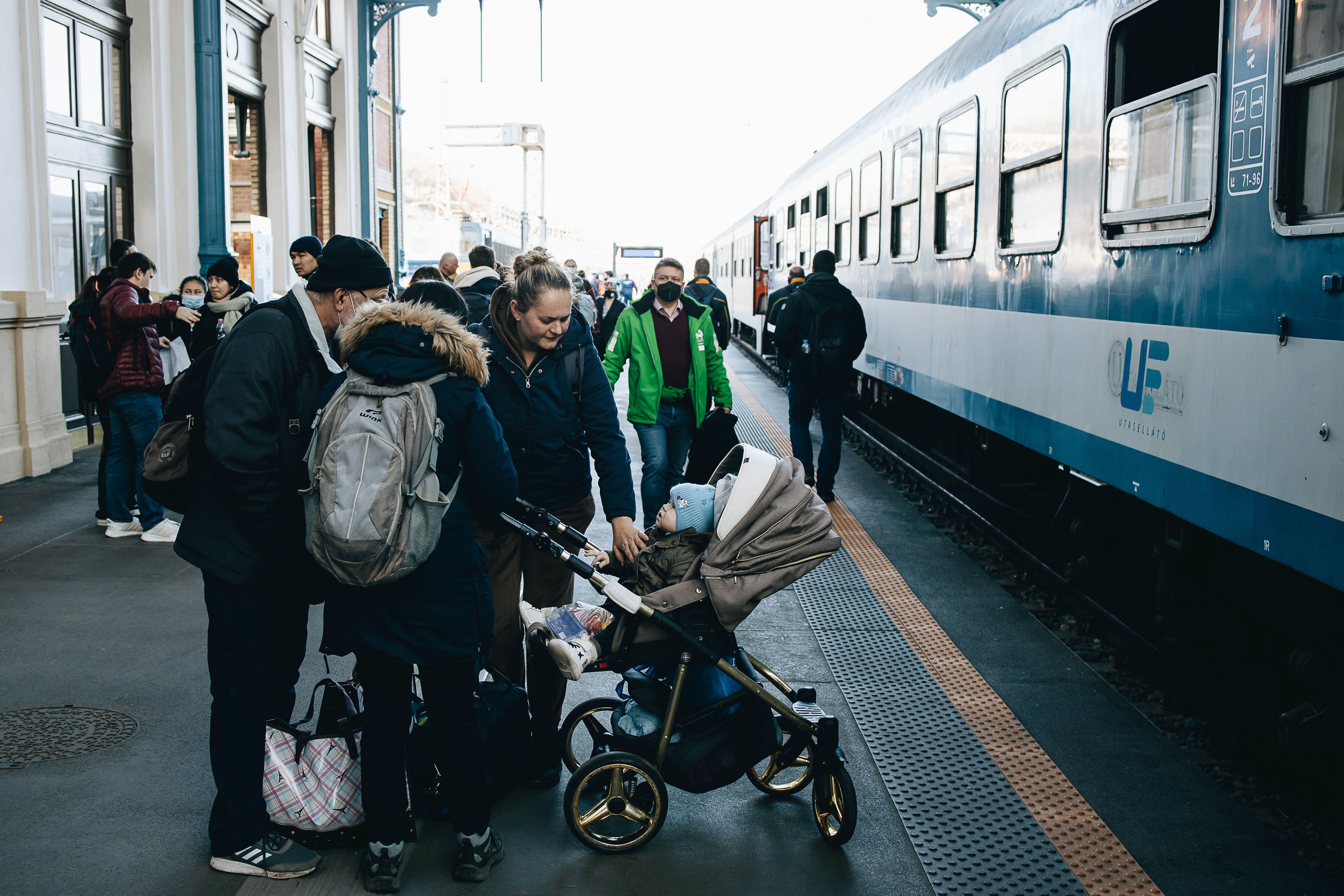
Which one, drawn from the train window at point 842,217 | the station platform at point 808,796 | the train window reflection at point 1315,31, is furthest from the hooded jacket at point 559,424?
the train window at point 842,217

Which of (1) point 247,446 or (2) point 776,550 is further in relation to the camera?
(2) point 776,550

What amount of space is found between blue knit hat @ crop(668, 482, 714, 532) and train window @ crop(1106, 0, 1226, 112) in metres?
2.61

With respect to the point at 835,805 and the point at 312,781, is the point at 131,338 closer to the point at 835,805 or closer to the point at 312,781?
the point at 312,781

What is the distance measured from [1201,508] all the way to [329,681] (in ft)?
10.3

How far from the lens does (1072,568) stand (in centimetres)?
618

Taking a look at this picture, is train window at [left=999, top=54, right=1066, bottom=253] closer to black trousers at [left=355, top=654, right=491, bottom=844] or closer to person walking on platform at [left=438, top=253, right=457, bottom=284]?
black trousers at [left=355, top=654, right=491, bottom=844]

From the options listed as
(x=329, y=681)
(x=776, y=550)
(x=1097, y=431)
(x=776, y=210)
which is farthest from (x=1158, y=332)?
(x=776, y=210)

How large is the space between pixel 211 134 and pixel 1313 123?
35.9ft

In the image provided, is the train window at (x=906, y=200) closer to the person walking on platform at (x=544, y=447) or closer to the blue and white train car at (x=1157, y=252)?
the blue and white train car at (x=1157, y=252)

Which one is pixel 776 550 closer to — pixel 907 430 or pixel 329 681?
pixel 329 681

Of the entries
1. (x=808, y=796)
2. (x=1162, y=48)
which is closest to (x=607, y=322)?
(x=1162, y=48)

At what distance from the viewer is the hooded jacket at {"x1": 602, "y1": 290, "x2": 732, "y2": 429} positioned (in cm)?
698

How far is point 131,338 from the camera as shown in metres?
7.17

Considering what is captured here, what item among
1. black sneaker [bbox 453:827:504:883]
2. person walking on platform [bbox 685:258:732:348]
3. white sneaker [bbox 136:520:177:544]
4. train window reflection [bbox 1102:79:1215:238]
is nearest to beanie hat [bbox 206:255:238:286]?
white sneaker [bbox 136:520:177:544]
